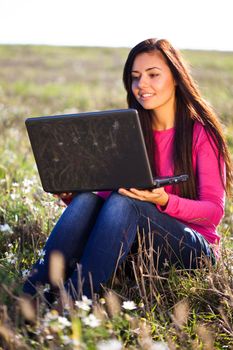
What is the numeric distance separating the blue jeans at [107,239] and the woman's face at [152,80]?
25.5 inches

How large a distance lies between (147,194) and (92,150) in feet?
1.08

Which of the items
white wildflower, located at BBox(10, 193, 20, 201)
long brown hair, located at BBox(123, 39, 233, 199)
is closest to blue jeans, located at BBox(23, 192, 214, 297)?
long brown hair, located at BBox(123, 39, 233, 199)

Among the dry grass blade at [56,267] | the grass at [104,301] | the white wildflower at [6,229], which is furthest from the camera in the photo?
the white wildflower at [6,229]

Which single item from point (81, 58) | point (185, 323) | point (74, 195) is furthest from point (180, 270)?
point (81, 58)

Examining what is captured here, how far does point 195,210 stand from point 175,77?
0.79 meters

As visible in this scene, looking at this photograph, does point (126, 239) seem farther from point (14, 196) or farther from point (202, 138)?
point (14, 196)

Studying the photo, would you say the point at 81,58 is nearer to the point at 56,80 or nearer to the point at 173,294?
the point at 56,80

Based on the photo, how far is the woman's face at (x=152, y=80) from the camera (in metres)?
3.87

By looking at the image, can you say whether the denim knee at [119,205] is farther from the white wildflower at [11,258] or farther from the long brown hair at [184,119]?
the white wildflower at [11,258]

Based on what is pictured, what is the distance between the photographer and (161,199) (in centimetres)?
342

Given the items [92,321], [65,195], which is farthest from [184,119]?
[92,321]

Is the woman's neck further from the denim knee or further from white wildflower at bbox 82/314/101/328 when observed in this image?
white wildflower at bbox 82/314/101/328

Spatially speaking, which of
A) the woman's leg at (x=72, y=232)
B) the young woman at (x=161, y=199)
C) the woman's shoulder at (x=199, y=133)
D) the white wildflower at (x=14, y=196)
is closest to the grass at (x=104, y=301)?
the white wildflower at (x=14, y=196)

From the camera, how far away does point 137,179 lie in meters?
3.31
